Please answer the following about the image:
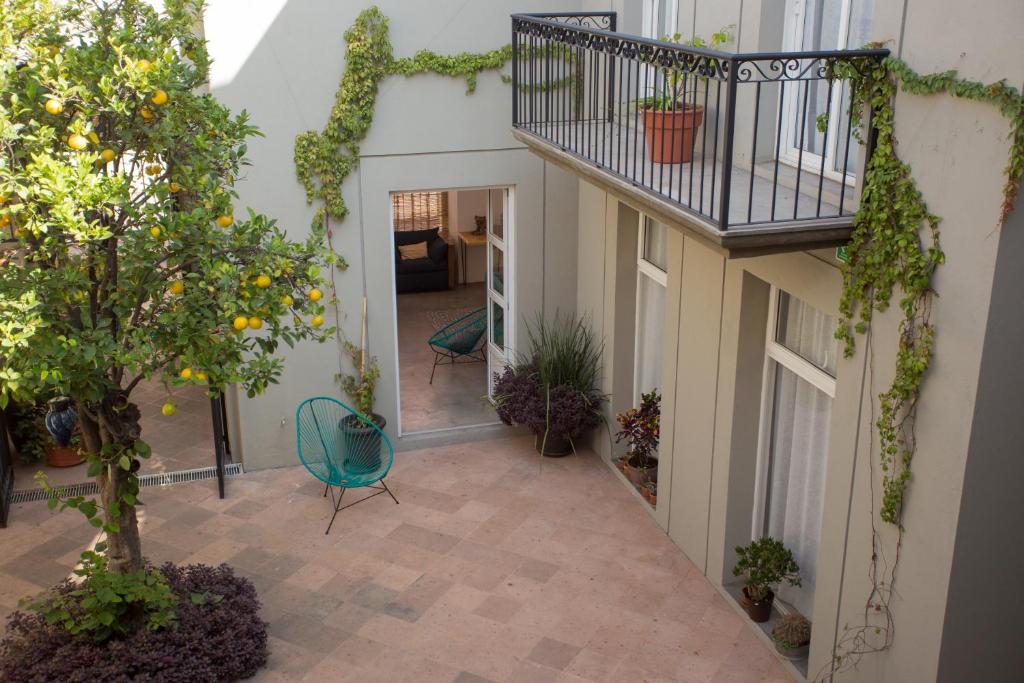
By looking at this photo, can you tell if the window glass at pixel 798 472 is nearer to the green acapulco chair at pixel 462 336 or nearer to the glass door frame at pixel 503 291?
the glass door frame at pixel 503 291

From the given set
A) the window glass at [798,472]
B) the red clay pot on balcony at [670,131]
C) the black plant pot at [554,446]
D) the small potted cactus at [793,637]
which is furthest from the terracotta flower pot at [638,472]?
the red clay pot on balcony at [670,131]

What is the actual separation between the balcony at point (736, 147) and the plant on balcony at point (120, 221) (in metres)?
1.99

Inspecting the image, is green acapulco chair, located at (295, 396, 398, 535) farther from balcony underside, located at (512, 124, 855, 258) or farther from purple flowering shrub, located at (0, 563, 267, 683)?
balcony underside, located at (512, 124, 855, 258)

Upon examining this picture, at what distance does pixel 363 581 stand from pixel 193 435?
3.10 meters

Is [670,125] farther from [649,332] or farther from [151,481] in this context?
[151,481]

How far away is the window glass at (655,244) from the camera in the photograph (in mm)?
8148

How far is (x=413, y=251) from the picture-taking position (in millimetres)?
14055

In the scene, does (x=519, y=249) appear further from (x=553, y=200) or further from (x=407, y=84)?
(x=407, y=84)

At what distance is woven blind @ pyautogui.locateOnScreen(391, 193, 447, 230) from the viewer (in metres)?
14.5

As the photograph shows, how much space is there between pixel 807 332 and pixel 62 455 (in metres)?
6.38

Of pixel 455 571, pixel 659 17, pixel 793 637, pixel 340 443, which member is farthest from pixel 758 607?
pixel 659 17

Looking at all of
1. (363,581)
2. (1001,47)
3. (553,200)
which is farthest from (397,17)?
(1001,47)

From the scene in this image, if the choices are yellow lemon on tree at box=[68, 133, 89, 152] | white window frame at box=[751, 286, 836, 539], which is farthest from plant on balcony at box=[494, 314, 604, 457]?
yellow lemon on tree at box=[68, 133, 89, 152]

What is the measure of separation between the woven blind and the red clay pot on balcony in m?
8.20
